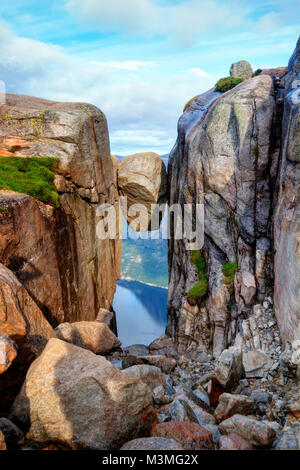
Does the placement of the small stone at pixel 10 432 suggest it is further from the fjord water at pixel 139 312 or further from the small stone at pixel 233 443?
the fjord water at pixel 139 312

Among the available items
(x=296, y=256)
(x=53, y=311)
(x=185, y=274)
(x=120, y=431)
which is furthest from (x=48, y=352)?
(x=185, y=274)

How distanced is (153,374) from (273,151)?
45.9 ft

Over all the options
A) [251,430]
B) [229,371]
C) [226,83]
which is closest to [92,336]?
[229,371]

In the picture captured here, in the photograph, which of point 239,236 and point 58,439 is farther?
point 239,236

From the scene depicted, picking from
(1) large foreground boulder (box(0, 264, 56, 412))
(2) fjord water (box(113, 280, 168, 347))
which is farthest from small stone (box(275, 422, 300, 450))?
(2) fjord water (box(113, 280, 168, 347))

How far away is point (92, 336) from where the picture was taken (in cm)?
1445

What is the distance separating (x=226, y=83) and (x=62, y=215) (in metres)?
18.2

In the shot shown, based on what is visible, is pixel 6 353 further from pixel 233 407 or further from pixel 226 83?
pixel 226 83

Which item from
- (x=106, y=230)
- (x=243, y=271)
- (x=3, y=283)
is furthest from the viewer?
(x=106, y=230)

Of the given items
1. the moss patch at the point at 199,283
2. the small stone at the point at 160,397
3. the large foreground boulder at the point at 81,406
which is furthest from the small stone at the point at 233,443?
the moss patch at the point at 199,283

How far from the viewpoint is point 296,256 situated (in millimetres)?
10078

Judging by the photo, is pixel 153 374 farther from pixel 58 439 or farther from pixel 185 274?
pixel 185 274

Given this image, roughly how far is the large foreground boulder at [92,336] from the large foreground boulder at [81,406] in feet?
20.6

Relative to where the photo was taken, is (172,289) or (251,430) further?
(172,289)
